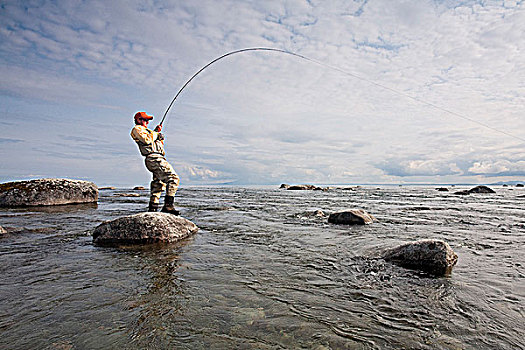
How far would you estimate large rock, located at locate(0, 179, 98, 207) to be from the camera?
1422 cm

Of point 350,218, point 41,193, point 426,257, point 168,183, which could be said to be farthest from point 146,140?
point 41,193

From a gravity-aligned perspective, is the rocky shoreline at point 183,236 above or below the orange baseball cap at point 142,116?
below

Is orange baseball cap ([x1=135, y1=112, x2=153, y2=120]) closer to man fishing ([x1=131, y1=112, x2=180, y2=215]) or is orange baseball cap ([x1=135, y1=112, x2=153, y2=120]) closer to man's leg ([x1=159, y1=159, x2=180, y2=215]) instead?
man fishing ([x1=131, y1=112, x2=180, y2=215])

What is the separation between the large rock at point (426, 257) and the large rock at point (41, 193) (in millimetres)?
16557

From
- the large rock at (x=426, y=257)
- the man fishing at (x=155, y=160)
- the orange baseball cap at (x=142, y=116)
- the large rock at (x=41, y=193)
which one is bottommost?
the large rock at (x=426, y=257)

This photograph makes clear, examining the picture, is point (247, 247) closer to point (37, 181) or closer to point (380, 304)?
point (380, 304)

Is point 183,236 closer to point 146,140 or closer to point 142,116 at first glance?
point 146,140

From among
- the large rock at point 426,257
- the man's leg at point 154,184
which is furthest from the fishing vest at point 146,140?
the large rock at point 426,257

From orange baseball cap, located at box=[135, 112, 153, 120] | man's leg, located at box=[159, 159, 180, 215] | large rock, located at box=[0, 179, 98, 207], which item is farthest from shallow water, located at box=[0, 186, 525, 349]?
large rock, located at box=[0, 179, 98, 207]

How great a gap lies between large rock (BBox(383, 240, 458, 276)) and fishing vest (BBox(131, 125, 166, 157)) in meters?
8.02

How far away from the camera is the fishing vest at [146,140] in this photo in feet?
30.7

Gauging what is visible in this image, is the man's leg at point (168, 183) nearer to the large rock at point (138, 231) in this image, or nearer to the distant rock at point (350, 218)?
the large rock at point (138, 231)

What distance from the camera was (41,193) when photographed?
1453 centimetres

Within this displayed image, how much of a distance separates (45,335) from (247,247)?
3962 mm
